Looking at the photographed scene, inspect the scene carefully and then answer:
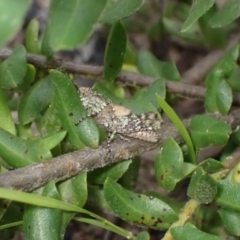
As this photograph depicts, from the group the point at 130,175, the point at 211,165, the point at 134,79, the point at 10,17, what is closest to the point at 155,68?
the point at 134,79

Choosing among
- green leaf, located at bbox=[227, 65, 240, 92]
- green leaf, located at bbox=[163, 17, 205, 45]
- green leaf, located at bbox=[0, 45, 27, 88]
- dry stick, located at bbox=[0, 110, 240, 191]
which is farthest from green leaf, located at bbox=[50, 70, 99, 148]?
green leaf, located at bbox=[163, 17, 205, 45]

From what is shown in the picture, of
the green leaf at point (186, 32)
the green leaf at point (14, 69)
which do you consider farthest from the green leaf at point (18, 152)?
the green leaf at point (186, 32)

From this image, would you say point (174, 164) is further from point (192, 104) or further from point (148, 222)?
point (192, 104)

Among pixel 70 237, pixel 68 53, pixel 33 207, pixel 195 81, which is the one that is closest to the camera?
pixel 33 207

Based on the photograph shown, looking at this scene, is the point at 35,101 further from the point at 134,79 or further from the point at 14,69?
the point at 134,79

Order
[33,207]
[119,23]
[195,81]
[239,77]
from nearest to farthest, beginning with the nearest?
[33,207]
[119,23]
[239,77]
[195,81]

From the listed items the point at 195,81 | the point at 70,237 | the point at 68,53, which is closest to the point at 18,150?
the point at 70,237

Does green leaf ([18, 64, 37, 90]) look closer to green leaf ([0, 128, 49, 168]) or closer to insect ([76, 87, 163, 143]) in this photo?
insect ([76, 87, 163, 143])
